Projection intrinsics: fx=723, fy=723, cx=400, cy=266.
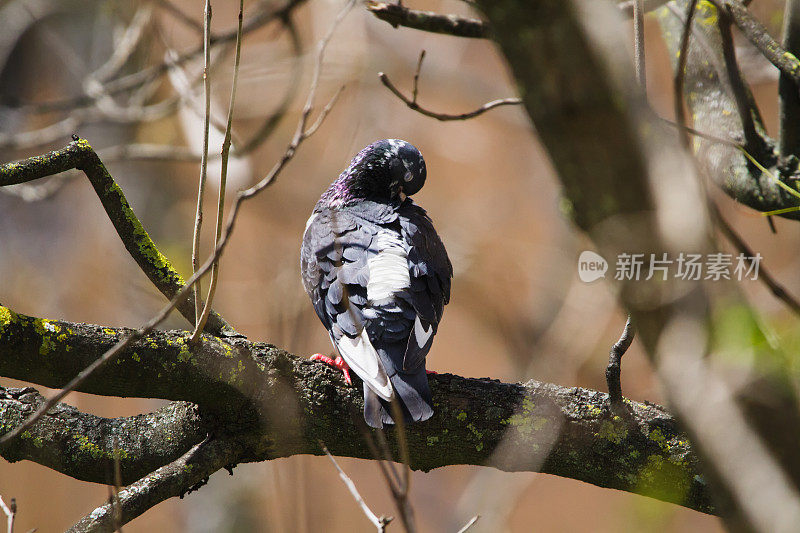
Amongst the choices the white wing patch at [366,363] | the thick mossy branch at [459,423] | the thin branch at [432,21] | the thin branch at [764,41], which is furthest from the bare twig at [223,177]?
the thin branch at [764,41]

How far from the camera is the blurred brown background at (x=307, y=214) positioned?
590cm

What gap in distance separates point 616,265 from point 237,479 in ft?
18.5

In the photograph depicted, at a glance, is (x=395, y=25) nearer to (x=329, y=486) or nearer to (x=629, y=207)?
(x=629, y=207)

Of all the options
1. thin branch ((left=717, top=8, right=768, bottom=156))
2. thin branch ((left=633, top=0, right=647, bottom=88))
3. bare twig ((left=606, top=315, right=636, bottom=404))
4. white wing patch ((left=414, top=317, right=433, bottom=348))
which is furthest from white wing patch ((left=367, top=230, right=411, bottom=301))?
thin branch ((left=717, top=8, right=768, bottom=156))

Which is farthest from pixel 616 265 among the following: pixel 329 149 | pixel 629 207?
pixel 329 149

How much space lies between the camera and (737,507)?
0.66m

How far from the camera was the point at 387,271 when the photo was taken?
7.64 ft

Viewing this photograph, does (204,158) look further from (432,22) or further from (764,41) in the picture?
(764,41)

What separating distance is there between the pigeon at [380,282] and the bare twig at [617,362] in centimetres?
46

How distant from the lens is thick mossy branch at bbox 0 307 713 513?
177 centimetres

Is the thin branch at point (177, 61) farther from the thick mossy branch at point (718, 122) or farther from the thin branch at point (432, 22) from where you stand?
the thick mossy branch at point (718, 122)

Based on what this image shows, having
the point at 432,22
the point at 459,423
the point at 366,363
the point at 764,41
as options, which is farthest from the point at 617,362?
the point at 432,22

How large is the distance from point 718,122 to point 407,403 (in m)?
1.60

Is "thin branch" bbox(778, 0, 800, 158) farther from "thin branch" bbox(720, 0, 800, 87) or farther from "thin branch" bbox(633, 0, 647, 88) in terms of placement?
"thin branch" bbox(633, 0, 647, 88)
